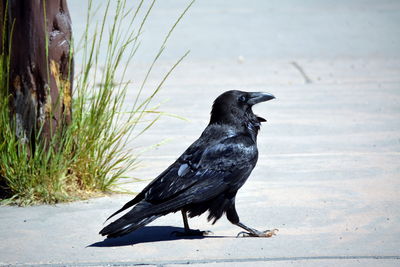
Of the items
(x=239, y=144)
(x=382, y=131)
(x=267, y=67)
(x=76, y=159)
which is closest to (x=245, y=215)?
(x=239, y=144)

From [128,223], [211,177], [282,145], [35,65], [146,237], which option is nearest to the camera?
[128,223]

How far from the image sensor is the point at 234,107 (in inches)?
→ 215

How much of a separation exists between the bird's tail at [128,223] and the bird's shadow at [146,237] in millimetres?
282

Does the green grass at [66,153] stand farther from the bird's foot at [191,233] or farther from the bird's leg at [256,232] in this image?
the bird's leg at [256,232]

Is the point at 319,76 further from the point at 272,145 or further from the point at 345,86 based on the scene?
the point at 272,145

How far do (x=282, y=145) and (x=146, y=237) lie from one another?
2.92m

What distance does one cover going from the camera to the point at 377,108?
30.5 feet

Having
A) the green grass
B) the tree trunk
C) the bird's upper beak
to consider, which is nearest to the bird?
the bird's upper beak

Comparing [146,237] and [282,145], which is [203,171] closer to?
[146,237]

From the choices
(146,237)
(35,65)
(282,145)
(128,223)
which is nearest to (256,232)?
(146,237)

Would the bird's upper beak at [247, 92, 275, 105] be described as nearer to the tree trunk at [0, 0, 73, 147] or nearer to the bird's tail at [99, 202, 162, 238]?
the bird's tail at [99, 202, 162, 238]

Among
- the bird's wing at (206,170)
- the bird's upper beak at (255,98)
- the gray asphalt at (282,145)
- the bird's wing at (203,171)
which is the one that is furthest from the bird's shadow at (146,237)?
the bird's upper beak at (255,98)

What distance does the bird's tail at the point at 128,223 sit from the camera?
4.63 m

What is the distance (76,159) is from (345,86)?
18.8ft
